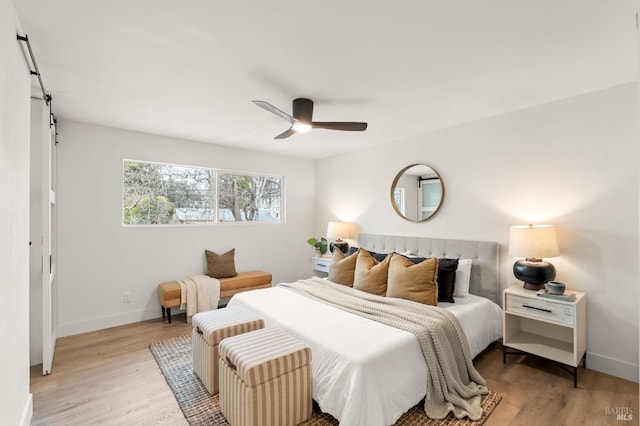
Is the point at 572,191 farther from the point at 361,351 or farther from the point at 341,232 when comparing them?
the point at 341,232

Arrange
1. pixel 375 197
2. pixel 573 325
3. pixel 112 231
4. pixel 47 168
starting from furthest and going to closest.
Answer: pixel 375 197 < pixel 112 231 < pixel 47 168 < pixel 573 325

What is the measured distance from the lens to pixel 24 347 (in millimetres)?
1916

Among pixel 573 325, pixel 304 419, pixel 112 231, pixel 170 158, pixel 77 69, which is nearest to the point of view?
pixel 304 419

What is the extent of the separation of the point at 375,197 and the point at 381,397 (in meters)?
3.11

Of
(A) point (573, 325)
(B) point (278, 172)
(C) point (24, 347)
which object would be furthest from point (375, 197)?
(C) point (24, 347)

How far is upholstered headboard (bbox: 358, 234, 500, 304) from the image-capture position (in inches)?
127

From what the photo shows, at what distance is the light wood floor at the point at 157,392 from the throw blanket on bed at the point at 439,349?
7.9 inches

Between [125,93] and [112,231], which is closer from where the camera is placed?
[125,93]

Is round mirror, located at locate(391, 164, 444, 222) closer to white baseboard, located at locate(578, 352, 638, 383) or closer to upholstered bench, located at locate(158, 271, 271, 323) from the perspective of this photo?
white baseboard, located at locate(578, 352, 638, 383)

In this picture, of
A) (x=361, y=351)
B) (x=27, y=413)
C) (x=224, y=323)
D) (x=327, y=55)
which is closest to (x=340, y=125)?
(x=327, y=55)

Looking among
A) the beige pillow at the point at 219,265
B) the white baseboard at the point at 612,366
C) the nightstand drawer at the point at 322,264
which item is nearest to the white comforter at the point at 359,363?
the white baseboard at the point at 612,366

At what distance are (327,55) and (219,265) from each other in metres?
3.32

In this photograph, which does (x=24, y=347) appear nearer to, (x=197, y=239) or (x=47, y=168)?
(x=47, y=168)

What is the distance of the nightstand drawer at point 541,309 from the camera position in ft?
8.13
